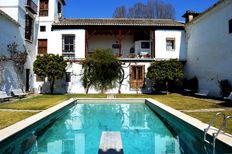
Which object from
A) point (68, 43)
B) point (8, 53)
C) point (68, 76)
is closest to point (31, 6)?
point (68, 43)

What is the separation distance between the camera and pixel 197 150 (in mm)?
6930

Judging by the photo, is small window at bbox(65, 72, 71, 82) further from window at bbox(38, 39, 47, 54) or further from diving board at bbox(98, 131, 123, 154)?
diving board at bbox(98, 131, 123, 154)

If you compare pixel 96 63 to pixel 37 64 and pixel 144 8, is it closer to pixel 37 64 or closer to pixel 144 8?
pixel 37 64

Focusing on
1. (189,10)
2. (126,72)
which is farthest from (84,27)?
(189,10)

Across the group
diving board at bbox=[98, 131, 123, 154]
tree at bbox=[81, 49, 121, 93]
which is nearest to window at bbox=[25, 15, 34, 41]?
tree at bbox=[81, 49, 121, 93]

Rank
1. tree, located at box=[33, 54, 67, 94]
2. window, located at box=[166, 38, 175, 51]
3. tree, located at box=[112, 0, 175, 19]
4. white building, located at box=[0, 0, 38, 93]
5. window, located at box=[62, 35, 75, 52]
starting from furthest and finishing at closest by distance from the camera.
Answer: tree, located at box=[112, 0, 175, 19]
window, located at box=[62, 35, 75, 52]
window, located at box=[166, 38, 175, 51]
tree, located at box=[33, 54, 67, 94]
white building, located at box=[0, 0, 38, 93]

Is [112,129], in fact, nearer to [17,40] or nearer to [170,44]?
[17,40]

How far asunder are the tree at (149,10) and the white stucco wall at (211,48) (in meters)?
19.6

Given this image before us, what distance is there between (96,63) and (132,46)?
19.8ft

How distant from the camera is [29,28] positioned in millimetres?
22672

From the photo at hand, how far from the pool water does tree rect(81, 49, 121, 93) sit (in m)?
7.99

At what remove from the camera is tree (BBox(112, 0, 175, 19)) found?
41.8 m

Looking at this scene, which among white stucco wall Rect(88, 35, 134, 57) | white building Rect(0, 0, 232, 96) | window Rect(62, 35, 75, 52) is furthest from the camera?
white stucco wall Rect(88, 35, 134, 57)

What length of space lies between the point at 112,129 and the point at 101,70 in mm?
12757
